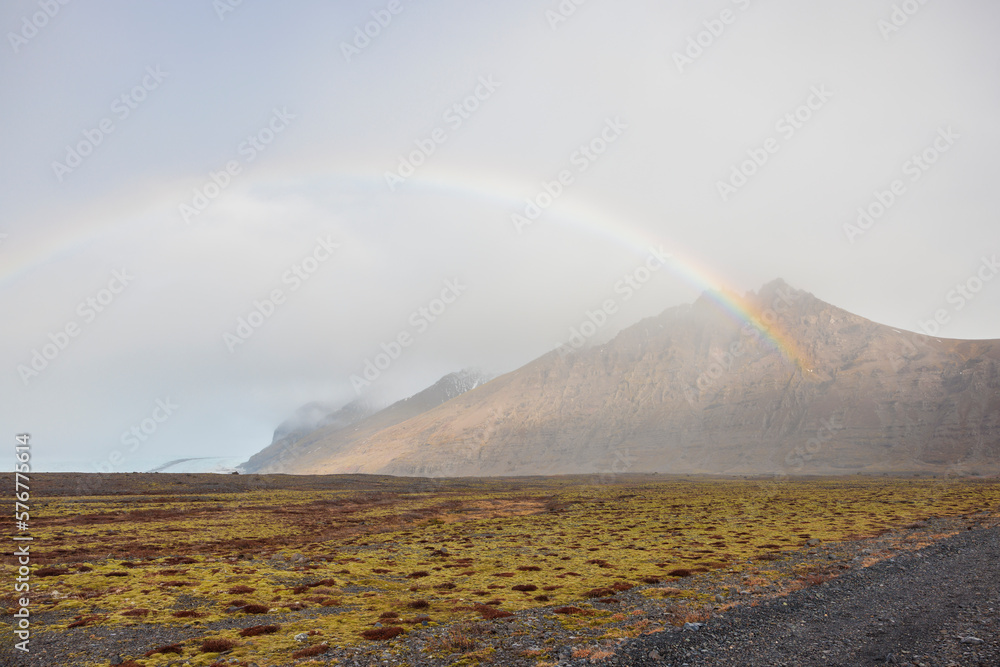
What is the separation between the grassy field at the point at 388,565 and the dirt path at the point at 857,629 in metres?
2.84

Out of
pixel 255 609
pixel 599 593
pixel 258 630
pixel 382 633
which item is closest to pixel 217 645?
pixel 258 630

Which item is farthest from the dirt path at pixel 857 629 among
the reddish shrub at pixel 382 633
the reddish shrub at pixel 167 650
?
the reddish shrub at pixel 167 650

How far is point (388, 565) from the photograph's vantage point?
39.7m

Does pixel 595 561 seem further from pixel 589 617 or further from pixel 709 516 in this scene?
pixel 709 516

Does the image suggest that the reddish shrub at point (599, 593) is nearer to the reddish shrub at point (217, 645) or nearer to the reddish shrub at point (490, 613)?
the reddish shrub at point (490, 613)

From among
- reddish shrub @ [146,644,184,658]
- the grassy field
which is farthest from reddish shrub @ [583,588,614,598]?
reddish shrub @ [146,644,184,658]

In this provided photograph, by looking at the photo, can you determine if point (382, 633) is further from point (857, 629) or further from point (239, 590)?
point (857, 629)

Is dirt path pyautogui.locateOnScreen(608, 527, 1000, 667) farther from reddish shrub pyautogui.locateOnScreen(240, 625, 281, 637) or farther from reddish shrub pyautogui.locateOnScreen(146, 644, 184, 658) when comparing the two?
reddish shrub pyautogui.locateOnScreen(146, 644, 184, 658)

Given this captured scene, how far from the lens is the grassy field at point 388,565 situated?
24.1m

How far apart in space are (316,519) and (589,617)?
203ft

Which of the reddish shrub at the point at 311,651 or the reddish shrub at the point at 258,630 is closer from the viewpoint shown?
the reddish shrub at the point at 311,651

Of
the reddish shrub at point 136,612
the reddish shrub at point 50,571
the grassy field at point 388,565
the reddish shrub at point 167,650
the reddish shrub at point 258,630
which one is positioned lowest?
the grassy field at point 388,565

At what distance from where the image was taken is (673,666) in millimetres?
17453

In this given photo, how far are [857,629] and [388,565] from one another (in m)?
30.8
